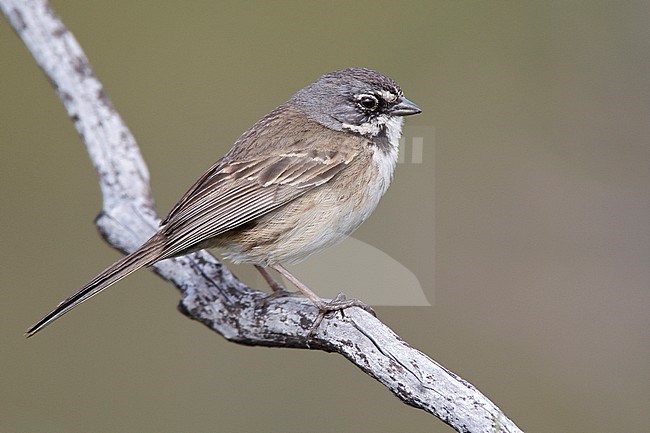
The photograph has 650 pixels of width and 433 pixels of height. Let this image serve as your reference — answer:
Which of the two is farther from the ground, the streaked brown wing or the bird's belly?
the streaked brown wing

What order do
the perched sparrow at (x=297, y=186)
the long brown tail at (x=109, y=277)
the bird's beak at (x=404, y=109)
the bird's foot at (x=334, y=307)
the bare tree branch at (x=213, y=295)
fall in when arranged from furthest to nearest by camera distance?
1. the bird's beak at (x=404, y=109)
2. the perched sparrow at (x=297, y=186)
3. the bird's foot at (x=334, y=307)
4. the long brown tail at (x=109, y=277)
5. the bare tree branch at (x=213, y=295)

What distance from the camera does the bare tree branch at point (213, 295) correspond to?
3.62m

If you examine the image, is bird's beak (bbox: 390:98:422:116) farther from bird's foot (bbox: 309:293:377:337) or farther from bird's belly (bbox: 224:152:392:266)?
bird's foot (bbox: 309:293:377:337)

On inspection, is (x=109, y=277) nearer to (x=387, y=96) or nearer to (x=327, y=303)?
(x=327, y=303)

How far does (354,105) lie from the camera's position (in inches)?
179

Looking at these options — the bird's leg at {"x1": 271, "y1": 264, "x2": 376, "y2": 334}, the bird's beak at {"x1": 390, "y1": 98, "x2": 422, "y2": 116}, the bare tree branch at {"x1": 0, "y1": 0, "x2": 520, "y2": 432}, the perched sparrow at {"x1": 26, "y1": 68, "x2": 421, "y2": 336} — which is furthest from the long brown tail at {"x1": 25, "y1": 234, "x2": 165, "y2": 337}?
the bird's beak at {"x1": 390, "y1": 98, "x2": 422, "y2": 116}

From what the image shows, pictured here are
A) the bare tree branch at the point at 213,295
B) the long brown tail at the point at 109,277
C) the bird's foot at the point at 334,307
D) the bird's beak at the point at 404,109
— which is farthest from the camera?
the bird's beak at the point at 404,109

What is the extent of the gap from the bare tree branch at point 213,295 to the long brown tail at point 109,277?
53 cm

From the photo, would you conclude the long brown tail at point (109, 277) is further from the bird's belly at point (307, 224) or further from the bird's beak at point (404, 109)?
the bird's beak at point (404, 109)

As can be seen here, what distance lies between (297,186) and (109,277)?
950 millimetres

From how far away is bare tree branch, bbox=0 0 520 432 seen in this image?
3.62 metres

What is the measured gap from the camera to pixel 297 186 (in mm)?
4281

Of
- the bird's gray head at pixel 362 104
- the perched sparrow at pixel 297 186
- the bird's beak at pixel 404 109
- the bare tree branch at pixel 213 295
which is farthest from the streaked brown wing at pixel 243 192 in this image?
the bare tree branch at pixel 213 295

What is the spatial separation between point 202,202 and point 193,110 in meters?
3.66
